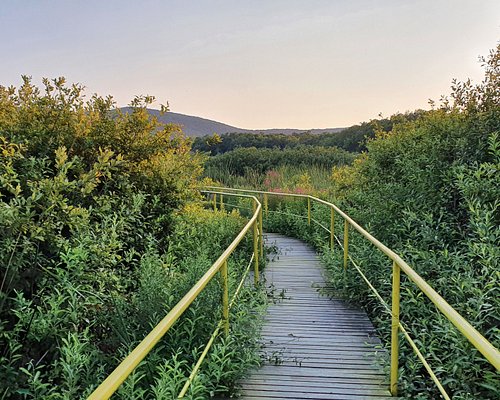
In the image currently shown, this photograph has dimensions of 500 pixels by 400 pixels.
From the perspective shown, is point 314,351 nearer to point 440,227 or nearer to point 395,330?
point 395,330

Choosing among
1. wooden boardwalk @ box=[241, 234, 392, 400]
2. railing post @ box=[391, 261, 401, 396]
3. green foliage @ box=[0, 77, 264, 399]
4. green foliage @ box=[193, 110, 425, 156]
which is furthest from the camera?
green foliage @ box=[193, 110, 425, 156]

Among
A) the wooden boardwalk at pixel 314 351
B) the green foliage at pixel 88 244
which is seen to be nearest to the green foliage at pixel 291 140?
the green foliage at pixel 88 244

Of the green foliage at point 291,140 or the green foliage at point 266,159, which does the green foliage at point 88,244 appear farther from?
the green foliage at point 291,140

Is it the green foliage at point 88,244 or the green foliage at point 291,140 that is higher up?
the green foliage at point 291,140

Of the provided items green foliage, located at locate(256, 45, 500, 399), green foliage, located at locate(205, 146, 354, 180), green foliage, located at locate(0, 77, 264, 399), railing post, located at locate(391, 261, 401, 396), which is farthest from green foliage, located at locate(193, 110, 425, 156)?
railing post, located at locate(391, 261, 401, 396)

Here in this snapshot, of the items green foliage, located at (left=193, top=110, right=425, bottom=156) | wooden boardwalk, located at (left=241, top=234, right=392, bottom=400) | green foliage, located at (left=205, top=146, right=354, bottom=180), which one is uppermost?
green foliage, located at (left=193, top=110, right=425, bottom=156)

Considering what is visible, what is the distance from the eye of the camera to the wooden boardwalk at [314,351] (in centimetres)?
318

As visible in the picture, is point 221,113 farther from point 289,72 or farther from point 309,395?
point 309,395

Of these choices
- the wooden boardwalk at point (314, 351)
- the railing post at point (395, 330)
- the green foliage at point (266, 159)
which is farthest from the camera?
the green foliage at point (266, 159)

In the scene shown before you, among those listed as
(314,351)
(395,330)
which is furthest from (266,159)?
(395,330)

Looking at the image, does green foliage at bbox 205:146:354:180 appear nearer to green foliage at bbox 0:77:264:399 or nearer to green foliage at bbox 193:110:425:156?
green foliage at bbox 193:110:425:156

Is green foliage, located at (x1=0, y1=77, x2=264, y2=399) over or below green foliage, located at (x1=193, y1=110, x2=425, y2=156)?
below

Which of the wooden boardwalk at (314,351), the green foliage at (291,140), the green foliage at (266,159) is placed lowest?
the wooden boardwalk at (314,351)

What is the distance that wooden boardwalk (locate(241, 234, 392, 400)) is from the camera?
3.18m
